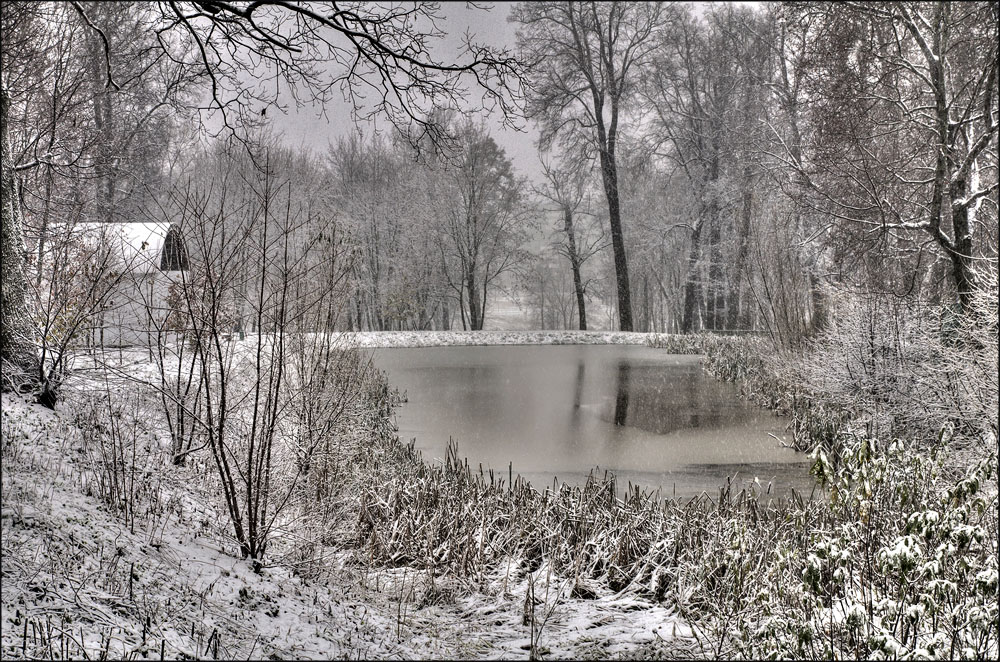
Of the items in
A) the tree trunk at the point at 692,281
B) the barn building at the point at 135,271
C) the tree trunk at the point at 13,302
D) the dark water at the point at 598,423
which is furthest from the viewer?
the tree trunk at the point at 692,281

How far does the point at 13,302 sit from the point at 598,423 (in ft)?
19.6

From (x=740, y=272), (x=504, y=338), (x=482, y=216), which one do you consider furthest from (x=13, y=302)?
(x=740, y=272)

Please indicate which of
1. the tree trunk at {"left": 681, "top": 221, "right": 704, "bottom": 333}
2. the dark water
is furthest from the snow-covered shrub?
the tree trunk at {"left": 681, "top": 221, "right": 704, "bottom": 333}

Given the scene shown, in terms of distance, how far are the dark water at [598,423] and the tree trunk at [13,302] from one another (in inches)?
135

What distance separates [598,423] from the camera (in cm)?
780

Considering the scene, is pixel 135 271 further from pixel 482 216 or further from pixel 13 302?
pixel 482 216

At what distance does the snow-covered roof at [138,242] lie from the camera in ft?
14.3

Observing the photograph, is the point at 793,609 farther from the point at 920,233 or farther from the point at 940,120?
the point at 920,233

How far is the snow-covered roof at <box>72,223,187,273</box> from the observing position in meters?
4.37

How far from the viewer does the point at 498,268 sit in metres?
20.7

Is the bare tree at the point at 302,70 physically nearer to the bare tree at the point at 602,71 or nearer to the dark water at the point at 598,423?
the dark water at the point at 598,423

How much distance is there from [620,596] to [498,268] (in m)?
17.5

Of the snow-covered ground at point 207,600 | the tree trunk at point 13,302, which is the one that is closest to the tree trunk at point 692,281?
the snow-covered ground at point 207,600

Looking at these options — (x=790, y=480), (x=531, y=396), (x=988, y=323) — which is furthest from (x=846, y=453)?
(x=531, y=396)
